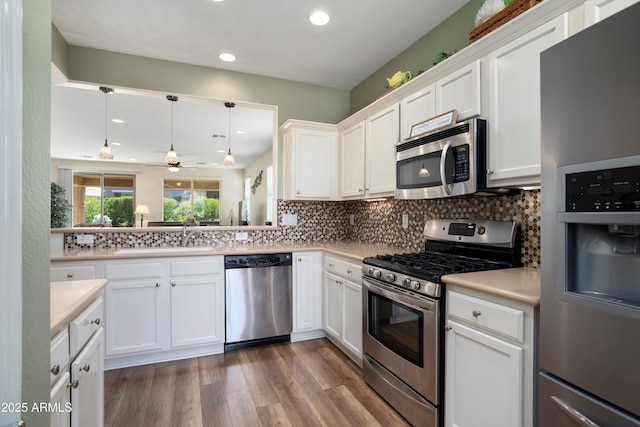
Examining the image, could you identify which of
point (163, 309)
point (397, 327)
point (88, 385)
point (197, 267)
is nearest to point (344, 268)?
point (397, 327)

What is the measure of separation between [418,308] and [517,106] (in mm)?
1166

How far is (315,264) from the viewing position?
3.10 meters

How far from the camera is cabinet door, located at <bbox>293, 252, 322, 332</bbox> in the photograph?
120 inches

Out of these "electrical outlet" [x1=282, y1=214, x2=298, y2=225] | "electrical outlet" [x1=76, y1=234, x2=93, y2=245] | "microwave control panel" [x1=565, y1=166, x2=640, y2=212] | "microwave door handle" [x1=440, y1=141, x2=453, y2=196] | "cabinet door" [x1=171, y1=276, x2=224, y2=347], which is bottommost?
"cabinet door" [x1=171, y1=276, x2=224, y2=347]

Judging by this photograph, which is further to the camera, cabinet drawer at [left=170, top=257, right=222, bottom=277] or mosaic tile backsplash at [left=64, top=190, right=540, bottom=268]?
cabinet drawer at [left=170, top=257, right=222, bottom=277]

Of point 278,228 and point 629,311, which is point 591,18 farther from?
point 278,228

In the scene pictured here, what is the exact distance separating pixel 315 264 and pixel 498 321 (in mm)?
1910

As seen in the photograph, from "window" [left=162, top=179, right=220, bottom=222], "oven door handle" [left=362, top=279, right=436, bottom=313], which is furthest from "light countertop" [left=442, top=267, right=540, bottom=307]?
"window" [left=162, top=179, right=220, bottom=222]

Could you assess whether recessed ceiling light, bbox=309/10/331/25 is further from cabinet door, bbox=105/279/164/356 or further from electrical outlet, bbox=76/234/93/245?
electrical outlet, bbox=76/234/93/245

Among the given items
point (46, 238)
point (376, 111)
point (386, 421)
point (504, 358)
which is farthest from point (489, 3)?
point (386, 421)

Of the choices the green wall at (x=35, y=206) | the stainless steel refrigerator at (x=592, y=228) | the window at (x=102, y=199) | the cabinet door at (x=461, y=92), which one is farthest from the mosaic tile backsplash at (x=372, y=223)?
the window at (x=102, y=199)

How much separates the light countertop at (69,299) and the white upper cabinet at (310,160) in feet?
7.04

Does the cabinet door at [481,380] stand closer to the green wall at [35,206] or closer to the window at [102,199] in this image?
the green wall at [35,206]

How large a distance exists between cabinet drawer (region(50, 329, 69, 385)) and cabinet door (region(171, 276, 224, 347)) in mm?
1619
